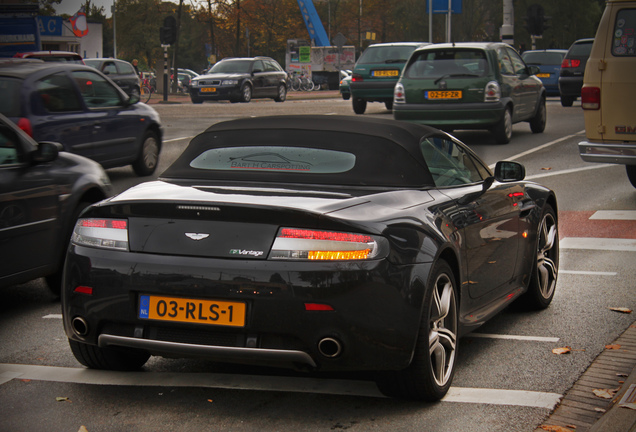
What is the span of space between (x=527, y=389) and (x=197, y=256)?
1.70 metres

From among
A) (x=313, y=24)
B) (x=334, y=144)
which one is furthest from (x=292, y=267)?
(x=313, y=24)

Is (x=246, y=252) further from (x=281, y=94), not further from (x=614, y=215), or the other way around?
(x=281, y=94)

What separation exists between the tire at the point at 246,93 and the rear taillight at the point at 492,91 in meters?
18.7

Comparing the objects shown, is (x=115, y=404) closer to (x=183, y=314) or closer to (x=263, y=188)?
(x=183, y=314)

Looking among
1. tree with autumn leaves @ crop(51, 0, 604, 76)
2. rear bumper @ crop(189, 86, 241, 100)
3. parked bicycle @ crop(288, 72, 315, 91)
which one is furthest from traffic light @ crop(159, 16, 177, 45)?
parked bicycle @ crop(288, 72, 315, 91)

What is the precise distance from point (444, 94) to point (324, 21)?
8726 centimetres

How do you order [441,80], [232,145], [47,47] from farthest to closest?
[47,47]
[441,80]
[232,145]

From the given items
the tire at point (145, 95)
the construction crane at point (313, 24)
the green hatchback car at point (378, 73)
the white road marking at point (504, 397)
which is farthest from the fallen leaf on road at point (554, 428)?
the construction crane at point (313, 24)

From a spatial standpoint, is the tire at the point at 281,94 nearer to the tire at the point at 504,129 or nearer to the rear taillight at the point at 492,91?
the tire at the point at 504,129

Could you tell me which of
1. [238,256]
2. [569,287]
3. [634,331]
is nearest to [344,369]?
[238,256]

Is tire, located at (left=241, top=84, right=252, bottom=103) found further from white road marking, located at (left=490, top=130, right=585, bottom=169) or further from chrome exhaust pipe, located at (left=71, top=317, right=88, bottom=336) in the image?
chrome exhaust pipe, located at (left=71, top=317, right=88, bottom=336)

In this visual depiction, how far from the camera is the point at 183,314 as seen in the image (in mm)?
4062

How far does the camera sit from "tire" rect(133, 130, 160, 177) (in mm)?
13660

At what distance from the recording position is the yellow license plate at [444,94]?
16405 millimetres
